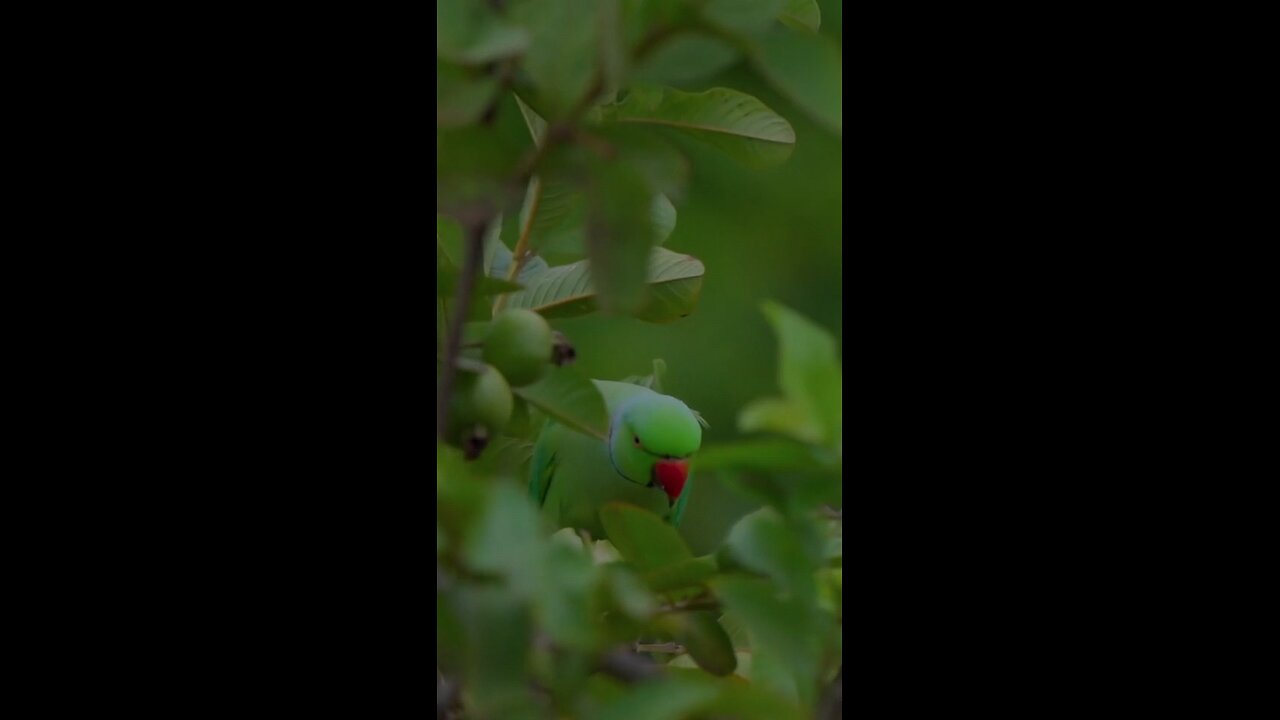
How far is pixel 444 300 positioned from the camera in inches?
31.8

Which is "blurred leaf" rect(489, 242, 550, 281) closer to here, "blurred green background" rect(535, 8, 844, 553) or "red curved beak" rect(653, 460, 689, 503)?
"blurred green background" rect(535, 8, 844, 553)

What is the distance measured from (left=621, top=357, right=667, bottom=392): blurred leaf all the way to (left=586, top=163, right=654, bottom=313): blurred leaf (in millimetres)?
440

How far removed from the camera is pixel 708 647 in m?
0.79

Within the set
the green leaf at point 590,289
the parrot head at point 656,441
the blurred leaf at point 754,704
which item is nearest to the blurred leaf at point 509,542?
the blurred leaf at point 754,704

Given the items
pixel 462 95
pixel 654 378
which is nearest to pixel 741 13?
pixel 462 95

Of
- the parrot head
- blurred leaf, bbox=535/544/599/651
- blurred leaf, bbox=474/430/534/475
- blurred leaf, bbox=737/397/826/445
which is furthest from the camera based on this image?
the parrot head

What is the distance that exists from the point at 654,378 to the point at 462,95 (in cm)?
47

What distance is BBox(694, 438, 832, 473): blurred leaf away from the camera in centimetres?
65

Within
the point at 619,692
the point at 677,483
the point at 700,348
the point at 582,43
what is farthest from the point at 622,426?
the point at 582,43

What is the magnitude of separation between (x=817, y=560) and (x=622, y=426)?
36cm

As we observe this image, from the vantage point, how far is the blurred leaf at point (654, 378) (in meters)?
1.08

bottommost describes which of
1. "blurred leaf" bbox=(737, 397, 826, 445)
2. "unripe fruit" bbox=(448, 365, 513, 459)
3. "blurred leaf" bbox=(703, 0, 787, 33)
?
"blurred leaf" bbox=(737, 397, 826, 445)

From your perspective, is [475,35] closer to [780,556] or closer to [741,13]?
[741,13]

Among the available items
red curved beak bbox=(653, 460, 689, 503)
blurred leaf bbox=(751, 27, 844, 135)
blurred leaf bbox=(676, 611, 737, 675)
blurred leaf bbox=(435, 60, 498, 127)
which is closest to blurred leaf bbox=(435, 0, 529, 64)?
blurred leaf bbox=(435, 60, 498, 127)
